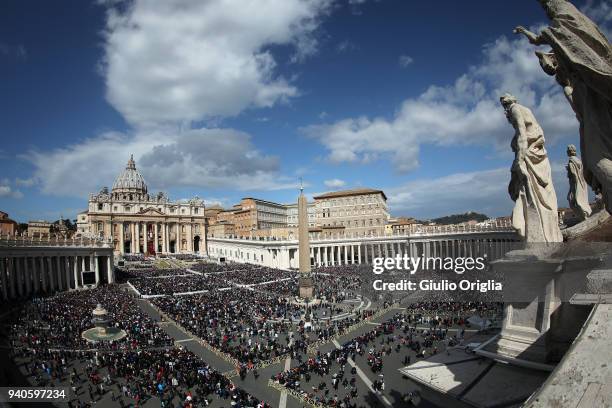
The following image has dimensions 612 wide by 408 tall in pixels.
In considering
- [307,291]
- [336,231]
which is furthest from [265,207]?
[307,291]

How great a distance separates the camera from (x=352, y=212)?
10169cm

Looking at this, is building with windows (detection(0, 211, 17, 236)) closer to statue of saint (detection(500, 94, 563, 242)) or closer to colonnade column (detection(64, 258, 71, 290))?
colonnade column (detection(64, 258, 71, 290))

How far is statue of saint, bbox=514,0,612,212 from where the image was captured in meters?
4.44

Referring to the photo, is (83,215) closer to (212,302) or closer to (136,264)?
(136,264)

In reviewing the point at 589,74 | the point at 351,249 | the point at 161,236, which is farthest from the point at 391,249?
the point at 589,74

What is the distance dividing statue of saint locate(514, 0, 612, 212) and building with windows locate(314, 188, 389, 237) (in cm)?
8801

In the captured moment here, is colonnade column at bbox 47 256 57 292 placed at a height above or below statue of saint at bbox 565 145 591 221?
below

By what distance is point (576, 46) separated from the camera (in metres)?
4.53

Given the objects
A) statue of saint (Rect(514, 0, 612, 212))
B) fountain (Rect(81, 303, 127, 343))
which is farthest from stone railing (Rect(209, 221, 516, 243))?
statue of saint (Rect(514, 0, 612, 212))

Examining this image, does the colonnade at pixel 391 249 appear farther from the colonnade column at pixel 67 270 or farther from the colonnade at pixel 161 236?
the colonnade at pixel 161 236

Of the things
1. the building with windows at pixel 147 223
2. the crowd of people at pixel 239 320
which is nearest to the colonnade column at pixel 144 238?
the building with windows at pixel 147 223

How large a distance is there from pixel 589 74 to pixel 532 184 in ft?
7.13

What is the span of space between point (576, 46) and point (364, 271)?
187 ft

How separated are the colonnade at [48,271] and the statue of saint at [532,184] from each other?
4540cm
